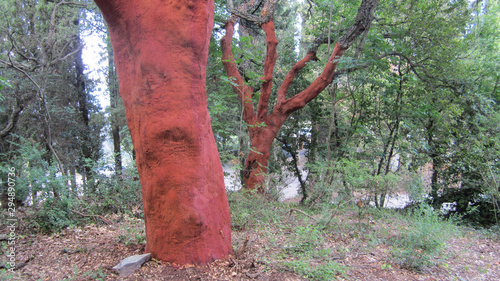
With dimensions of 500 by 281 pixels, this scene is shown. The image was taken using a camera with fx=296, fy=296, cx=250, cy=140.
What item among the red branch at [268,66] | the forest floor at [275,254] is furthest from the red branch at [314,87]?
the forest floor at [275,254]

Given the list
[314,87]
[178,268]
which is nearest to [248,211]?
[178,268]

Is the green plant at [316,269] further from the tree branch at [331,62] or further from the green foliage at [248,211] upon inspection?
the tree branch at [331,62]

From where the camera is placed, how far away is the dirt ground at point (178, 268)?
3.15 meters

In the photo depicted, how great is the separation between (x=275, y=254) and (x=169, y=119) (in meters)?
2.12

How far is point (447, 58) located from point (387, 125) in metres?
A: 2.68

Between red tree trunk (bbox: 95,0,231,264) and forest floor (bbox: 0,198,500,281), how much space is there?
38 cm

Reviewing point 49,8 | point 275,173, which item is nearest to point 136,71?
point 275,173

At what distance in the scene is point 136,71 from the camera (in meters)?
3.37

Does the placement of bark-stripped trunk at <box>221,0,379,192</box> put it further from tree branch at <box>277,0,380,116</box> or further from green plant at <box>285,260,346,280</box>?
green plant at <box>285,260,346,280</box>

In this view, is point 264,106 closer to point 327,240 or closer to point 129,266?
point 327,240

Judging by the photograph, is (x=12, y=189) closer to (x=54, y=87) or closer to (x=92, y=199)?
(x=92, y=199)

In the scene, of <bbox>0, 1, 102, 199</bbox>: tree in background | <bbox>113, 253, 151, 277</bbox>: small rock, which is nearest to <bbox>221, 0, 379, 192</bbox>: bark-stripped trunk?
<bbox>0, 1, 102, 199</bbox>: tree in background

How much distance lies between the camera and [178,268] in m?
3.24

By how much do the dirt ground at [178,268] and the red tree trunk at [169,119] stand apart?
0.97 feet
